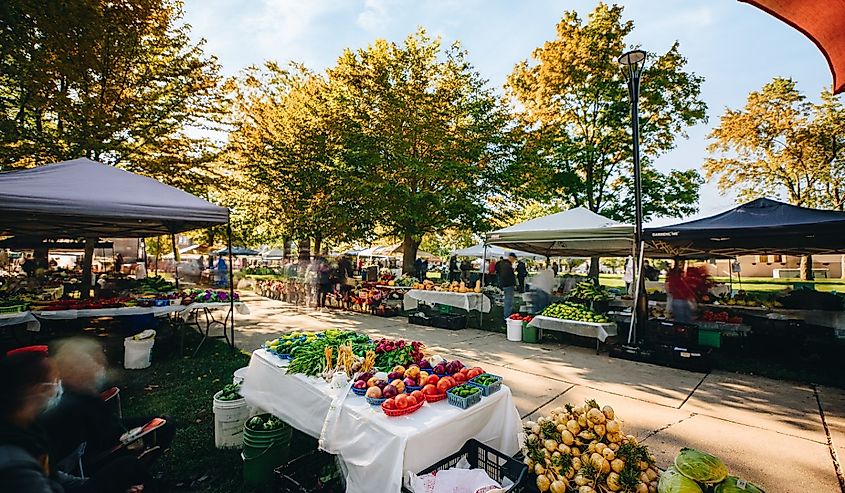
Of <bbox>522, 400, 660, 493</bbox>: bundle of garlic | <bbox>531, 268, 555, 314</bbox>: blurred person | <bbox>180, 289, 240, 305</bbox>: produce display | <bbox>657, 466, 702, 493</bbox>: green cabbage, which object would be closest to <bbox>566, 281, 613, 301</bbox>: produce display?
<bbox>531, 268, 555, 314</bbox>: blurred person

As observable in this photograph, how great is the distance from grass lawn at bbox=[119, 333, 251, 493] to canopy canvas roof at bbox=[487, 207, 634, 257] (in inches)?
264

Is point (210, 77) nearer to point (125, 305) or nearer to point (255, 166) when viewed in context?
point (255, 166)

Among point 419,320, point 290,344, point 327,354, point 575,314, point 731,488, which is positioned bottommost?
point 419,320

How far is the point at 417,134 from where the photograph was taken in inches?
582

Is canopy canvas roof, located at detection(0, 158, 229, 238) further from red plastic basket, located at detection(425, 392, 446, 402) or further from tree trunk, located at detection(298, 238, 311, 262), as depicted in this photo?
tree trunk, located at detection(298, 238, 311, 262)

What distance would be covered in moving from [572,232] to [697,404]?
4.15 m

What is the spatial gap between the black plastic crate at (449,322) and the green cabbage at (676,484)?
27.5ft

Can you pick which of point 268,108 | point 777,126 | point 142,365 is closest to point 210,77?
point 268,108

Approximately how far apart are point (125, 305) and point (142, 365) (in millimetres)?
1510

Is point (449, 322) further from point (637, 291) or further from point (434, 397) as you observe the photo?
point (434, 397)

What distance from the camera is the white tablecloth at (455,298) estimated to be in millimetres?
10859

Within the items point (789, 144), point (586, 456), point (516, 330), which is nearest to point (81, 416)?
point (586, 456)

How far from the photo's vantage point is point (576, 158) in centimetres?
1605

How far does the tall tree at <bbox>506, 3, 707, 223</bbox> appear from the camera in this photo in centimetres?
1535
